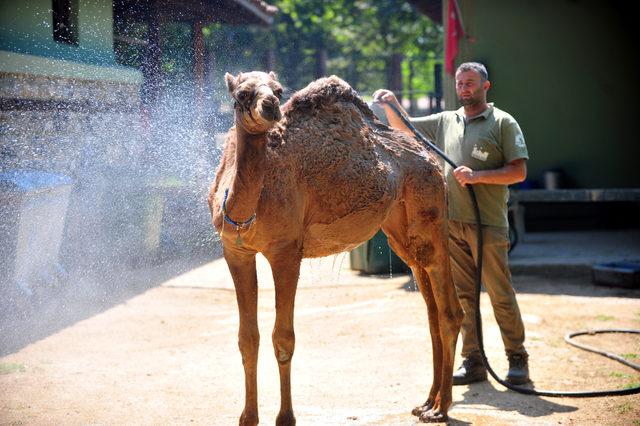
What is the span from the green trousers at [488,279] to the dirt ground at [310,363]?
16.4 inches

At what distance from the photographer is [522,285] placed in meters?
10.1

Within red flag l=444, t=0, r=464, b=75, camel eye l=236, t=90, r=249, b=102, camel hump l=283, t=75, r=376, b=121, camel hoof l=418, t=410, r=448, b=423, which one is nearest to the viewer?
camel eye l=236, t=90, r=249, b=102

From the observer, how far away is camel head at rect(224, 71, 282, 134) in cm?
395

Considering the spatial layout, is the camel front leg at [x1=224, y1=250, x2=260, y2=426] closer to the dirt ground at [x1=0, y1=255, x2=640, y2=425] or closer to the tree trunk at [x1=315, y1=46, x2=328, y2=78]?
the dirt ground at [x1=0, y1=255, x2=640, y2=425]

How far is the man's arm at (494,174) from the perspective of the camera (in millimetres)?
5730

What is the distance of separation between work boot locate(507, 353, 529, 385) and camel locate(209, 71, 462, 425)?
0.86m

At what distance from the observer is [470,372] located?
6.26 m

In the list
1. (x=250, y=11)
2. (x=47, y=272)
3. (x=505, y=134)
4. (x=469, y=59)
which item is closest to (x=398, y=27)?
(x=250, y=11)

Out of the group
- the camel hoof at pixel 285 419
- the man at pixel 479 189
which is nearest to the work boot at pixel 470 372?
the man at pixel 479 189

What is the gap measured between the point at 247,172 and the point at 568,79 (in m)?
10.5

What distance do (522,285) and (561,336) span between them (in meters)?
2.66

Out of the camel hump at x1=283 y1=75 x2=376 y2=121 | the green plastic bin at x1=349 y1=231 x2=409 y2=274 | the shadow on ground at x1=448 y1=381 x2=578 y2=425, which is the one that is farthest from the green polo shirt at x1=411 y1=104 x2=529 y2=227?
the green plastic bin at x1=349 y1=231 x2=409 y2=274

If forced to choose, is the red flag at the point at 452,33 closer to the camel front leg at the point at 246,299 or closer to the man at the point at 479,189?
the man at the point at 479,189

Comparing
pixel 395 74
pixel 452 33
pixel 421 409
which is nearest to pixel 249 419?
pixel 421 409
